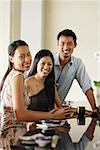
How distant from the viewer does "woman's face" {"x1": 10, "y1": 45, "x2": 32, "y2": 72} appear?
2000 millimetres

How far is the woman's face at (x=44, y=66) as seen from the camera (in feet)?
7.36

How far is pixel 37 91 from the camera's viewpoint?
2260mm

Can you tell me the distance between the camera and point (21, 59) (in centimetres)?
200

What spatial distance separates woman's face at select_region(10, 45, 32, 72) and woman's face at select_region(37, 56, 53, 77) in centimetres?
24

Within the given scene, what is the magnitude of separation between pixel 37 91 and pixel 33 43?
96.6 inches

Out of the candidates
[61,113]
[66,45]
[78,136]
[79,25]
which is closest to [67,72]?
[66,45]

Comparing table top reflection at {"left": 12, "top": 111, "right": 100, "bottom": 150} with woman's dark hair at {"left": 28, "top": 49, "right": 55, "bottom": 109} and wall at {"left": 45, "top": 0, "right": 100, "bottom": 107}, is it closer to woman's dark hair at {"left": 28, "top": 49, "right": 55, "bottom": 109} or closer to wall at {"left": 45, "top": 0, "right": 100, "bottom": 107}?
woman's dark hair at {"left": 28, "top": 49, "right": 55, "bottom": 109}

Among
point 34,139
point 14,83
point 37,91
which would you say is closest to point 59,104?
point 37,91

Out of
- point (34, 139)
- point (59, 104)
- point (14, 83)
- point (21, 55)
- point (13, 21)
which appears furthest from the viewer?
point (13, 21)

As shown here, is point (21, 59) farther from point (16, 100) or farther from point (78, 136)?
point (78, 136)

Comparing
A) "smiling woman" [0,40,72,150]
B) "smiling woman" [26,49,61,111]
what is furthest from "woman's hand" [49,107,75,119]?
"smiling woman" [26,49,61,111]

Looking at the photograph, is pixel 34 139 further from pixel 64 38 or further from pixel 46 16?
pixel 46 16

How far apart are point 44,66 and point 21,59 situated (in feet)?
0.95

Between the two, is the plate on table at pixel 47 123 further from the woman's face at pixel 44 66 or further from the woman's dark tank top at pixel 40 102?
the woman's face at pixel 44 66
